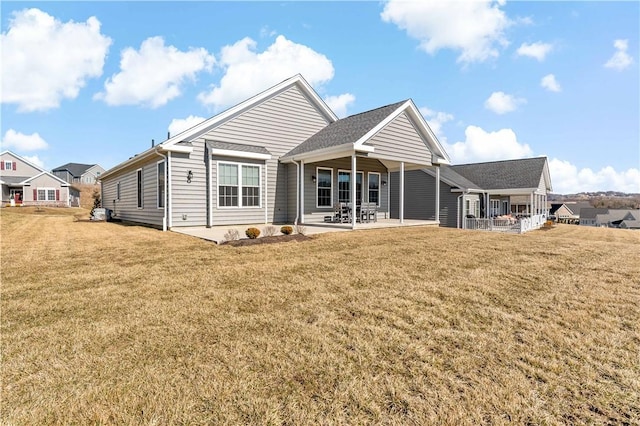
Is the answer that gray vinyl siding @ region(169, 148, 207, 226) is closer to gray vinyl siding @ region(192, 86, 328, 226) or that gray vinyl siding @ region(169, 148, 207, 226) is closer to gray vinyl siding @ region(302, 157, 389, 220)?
gray vinyl siding @ region(192, 86, 328, 226)

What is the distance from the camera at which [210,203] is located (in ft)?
40.4

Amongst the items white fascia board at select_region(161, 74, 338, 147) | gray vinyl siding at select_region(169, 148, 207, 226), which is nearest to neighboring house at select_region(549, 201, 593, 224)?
white fascia board at select_region(161, 74, 338, 147)

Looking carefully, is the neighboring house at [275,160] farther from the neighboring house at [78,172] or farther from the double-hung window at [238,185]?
the neighboring house at [78,172]

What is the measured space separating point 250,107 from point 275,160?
2.52 m

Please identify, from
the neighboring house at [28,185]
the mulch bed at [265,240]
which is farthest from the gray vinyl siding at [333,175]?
the neighboring house at [28,185]

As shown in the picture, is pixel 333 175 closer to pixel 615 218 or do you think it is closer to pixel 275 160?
pixel 275 160

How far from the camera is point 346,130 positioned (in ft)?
43.7

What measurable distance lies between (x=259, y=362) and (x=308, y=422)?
837 mm

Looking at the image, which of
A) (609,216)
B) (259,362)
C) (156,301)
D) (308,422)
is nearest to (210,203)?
(156,301)

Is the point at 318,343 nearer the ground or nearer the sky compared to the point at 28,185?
nearer the ground

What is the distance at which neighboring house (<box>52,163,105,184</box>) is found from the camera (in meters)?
64.9

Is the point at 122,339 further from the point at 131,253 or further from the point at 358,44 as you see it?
the point at 358,44

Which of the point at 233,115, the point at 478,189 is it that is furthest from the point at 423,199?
the point at 233,115

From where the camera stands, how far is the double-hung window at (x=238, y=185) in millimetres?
12727
